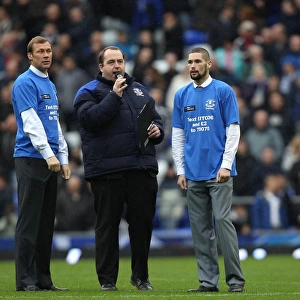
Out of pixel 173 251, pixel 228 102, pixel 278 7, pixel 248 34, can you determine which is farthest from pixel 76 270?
pixel 278 7

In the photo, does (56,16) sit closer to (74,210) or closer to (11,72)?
(11,72)

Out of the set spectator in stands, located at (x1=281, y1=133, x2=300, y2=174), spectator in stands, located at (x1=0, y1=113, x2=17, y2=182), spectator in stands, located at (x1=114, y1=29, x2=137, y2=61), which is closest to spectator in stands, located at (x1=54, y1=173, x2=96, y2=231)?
spectator in stands, located at (x1=0, y1=113, x2=17, y2=182)

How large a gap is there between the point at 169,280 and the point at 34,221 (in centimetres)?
253

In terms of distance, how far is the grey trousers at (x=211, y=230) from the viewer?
9.75 metres

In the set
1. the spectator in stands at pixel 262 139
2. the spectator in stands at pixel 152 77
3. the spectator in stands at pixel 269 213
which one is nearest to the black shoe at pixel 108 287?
the spectator in stands at pixel 269 213

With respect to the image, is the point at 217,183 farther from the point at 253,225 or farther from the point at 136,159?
the point at 253,225

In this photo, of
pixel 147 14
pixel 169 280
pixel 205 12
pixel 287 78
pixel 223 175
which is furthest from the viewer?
pixel 205 12

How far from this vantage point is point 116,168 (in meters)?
10.0

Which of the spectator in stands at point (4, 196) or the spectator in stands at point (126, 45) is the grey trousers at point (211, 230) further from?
the spectator in stands at point (126, 45)

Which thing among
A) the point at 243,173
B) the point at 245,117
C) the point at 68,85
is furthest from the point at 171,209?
the point at 68,85

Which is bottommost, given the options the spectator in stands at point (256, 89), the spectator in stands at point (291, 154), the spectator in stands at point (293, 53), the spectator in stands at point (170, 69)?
the spectator in stands at point (291, 154)

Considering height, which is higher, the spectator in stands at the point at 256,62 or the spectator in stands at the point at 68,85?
the spectator in stands at the point at 256,62

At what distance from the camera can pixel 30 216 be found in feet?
32.9

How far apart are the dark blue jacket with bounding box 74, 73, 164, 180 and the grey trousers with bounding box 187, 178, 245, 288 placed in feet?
1.90
